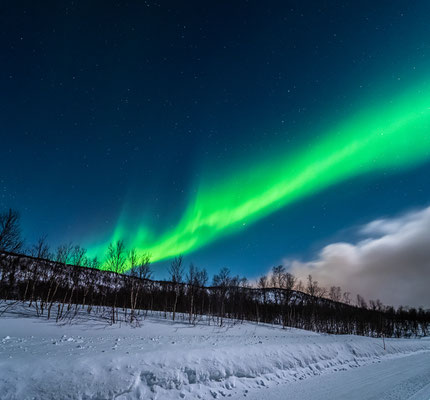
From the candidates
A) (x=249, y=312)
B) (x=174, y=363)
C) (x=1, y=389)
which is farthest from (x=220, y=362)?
(x=249, y=312)

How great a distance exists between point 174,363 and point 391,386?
9075mm

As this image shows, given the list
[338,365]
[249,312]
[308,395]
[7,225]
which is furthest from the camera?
[249,312]

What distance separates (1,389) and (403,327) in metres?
147

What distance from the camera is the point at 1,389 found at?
6555mm

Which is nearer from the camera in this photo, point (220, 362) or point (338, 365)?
point (220, 362)

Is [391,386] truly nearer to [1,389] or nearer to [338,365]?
[338,365]

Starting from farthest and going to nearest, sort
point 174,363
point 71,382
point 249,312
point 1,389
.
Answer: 1. point 249,312
2. point 174,363
3. point 71,382
4. point 1,389

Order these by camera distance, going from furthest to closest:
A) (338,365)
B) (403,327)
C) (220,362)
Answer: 1. (403,327)
2. (338,365)
3. (220,362)

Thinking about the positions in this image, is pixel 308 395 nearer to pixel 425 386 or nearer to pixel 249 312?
pixel 425 386

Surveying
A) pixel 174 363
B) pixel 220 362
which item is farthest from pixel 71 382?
pixel 220 362

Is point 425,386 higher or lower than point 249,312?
higher

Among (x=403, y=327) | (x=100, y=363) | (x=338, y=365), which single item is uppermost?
(x=100, y=363)

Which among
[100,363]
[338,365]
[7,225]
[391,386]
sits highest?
[7,225]

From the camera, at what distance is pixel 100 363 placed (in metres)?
8.14
